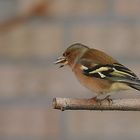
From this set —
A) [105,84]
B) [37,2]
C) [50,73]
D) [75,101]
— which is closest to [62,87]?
[50,73]

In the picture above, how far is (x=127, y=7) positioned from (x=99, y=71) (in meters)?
0.92

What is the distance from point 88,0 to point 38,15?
0.17 metres

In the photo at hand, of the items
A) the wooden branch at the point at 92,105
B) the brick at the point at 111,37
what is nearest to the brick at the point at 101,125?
the brick at the point at 111,37

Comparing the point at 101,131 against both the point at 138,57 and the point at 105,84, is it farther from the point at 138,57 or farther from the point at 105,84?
the point at 105,84

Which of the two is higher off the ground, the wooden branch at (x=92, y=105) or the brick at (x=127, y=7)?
the brick at (x=127, y=7)

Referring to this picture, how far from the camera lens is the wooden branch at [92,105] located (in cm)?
217

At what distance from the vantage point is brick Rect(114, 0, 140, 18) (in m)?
3.36

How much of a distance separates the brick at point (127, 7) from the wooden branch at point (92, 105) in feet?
3.64

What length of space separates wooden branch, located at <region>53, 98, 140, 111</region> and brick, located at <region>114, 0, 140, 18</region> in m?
1.11

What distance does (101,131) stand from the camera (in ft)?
11.1

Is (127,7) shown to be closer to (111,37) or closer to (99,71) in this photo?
(111,37)

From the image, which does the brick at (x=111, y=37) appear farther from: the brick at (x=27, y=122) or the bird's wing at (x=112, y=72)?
the bird's wing at (x=112, y=72)

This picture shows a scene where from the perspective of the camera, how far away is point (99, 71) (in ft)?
8.23

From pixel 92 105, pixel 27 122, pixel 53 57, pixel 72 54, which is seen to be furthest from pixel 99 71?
pixel 27 122
